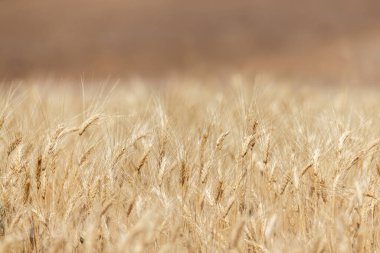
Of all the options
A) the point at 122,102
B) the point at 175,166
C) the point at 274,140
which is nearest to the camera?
the point at 175,166

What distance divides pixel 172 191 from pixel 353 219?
30.4 inches

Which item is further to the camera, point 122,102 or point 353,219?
point 122,102

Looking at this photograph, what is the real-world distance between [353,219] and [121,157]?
96 cm

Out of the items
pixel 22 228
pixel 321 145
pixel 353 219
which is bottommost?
pixel 22 228

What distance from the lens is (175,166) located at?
2.57 m

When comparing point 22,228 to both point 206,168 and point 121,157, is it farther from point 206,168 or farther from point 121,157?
point 206,168

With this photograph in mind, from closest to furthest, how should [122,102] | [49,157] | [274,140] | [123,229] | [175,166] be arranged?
[123,229]
[49,157]
[175,166]
[274,140]
[122,102]

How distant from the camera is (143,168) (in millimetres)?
2578

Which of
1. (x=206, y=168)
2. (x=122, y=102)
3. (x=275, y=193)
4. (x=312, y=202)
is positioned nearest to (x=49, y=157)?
(x=206, y=168)

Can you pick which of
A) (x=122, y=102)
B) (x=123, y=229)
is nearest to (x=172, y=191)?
(x=123, y=229)

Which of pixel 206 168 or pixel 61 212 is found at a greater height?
pixel 206 168

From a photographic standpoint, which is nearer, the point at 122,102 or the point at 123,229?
the point at 123,229

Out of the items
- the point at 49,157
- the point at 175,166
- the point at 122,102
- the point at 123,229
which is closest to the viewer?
the point at 123,229

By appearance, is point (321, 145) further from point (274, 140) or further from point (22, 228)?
point (22, 228)
